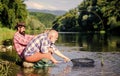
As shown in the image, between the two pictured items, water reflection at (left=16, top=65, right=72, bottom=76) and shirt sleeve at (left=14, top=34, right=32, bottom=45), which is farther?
shirt sleeve at (left=14, top=34, right=32, bottom=45)

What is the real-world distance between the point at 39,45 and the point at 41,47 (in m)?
0.13

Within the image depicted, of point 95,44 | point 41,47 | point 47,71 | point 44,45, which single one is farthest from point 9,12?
point 44,45

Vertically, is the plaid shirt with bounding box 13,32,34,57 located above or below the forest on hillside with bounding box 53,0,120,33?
above

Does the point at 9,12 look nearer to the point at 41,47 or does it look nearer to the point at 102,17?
the point at 41,47

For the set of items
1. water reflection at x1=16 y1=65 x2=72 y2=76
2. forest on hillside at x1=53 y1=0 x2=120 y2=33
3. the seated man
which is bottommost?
forest on hillside at x1=53 y1=0 x2=120 y2=33

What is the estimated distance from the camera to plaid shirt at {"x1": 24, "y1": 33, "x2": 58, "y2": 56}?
15601 millimetres

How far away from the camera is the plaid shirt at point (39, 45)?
15.6 m

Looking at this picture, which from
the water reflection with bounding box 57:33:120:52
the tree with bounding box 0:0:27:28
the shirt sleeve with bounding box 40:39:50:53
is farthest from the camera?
the tree with bounding box 0:0:27:28

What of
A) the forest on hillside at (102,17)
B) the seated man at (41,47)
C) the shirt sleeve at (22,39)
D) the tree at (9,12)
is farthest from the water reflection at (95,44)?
the forest on hillside at (102,17)

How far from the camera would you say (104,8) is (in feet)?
341

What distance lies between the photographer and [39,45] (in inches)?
620

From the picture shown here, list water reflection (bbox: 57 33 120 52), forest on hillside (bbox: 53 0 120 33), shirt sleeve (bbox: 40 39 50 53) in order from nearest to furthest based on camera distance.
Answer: shirt sleeve (bbox: 40 39 50 53) → water reflection (bbox: 57 33 120 52) → forest on hillside (bbox: 53 0 120 33)

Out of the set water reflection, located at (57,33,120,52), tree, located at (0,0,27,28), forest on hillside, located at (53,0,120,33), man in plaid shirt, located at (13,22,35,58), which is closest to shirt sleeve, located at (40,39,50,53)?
man in plaid shirt, located at (13,22,35,58)

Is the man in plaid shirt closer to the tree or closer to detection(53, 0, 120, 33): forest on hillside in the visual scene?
the tree
